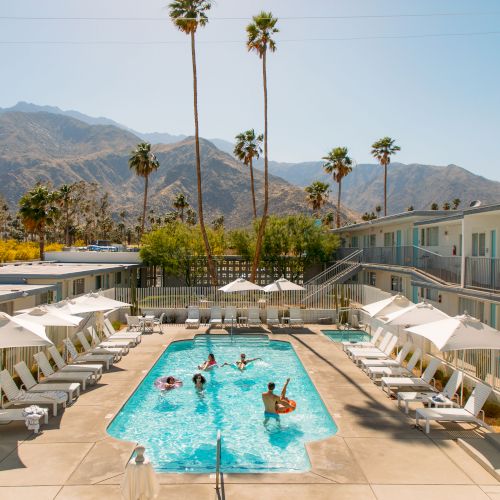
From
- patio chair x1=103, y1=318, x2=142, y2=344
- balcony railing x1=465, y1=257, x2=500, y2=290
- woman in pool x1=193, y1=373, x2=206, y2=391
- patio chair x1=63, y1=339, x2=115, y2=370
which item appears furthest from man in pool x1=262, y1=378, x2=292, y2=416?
patio chair x1=103, y1=318, x2=142, y2=344

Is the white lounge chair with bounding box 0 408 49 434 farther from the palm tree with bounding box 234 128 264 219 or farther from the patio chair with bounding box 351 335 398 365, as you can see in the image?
the palm tree with bounding box 234 128 264 219

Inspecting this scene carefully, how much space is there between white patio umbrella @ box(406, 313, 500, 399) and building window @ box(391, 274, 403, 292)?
693 inches

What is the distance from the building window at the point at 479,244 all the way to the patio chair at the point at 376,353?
231 inches

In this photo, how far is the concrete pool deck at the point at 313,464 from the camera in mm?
8070

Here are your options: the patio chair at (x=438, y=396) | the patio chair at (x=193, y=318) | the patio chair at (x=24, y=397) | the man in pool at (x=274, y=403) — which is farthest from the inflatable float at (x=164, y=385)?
the patio chair at (x=193, y=318)

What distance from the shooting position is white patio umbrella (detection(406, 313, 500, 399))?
11.3 metres

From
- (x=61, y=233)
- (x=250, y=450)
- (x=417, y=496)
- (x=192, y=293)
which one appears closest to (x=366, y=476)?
(x=417, y=496)

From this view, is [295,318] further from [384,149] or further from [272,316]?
[384,149]

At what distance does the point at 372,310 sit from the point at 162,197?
6365 inches

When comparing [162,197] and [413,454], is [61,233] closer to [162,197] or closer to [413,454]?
[162,197]

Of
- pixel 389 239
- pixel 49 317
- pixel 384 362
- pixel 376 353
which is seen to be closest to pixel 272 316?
pixel 376 353

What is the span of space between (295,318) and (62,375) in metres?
13.8

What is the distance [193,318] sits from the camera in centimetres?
2545

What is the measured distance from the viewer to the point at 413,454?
9664 millimetres
